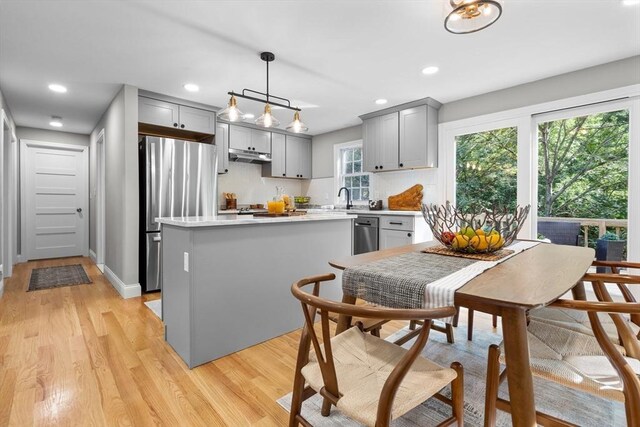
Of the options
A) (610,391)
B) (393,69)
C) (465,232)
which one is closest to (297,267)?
(465,232)

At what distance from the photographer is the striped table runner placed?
1029 millimetres

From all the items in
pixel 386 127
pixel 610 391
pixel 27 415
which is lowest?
pixel 27 415

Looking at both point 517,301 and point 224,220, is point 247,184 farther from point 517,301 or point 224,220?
point 517,301

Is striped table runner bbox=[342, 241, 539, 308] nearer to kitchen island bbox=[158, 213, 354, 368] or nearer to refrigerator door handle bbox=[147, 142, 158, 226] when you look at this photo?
kitchen island bbox=[158, 213, 354, 368]

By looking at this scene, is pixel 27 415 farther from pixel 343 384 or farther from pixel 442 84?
pixel 442 84

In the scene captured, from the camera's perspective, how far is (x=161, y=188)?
3652mm

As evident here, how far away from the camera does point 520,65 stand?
293 centimetres

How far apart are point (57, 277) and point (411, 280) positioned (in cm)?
520

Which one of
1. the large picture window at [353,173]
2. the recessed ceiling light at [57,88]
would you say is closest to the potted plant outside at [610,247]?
the large picture window at [353,173]

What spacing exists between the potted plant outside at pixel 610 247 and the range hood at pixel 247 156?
456 centimetres

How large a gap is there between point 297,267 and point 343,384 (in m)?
1.56

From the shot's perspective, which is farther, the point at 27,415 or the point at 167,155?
the point at 167,155

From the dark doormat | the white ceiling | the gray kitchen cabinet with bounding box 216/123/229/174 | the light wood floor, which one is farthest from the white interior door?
the light wood floor

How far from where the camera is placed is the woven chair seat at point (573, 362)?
3.45ft
